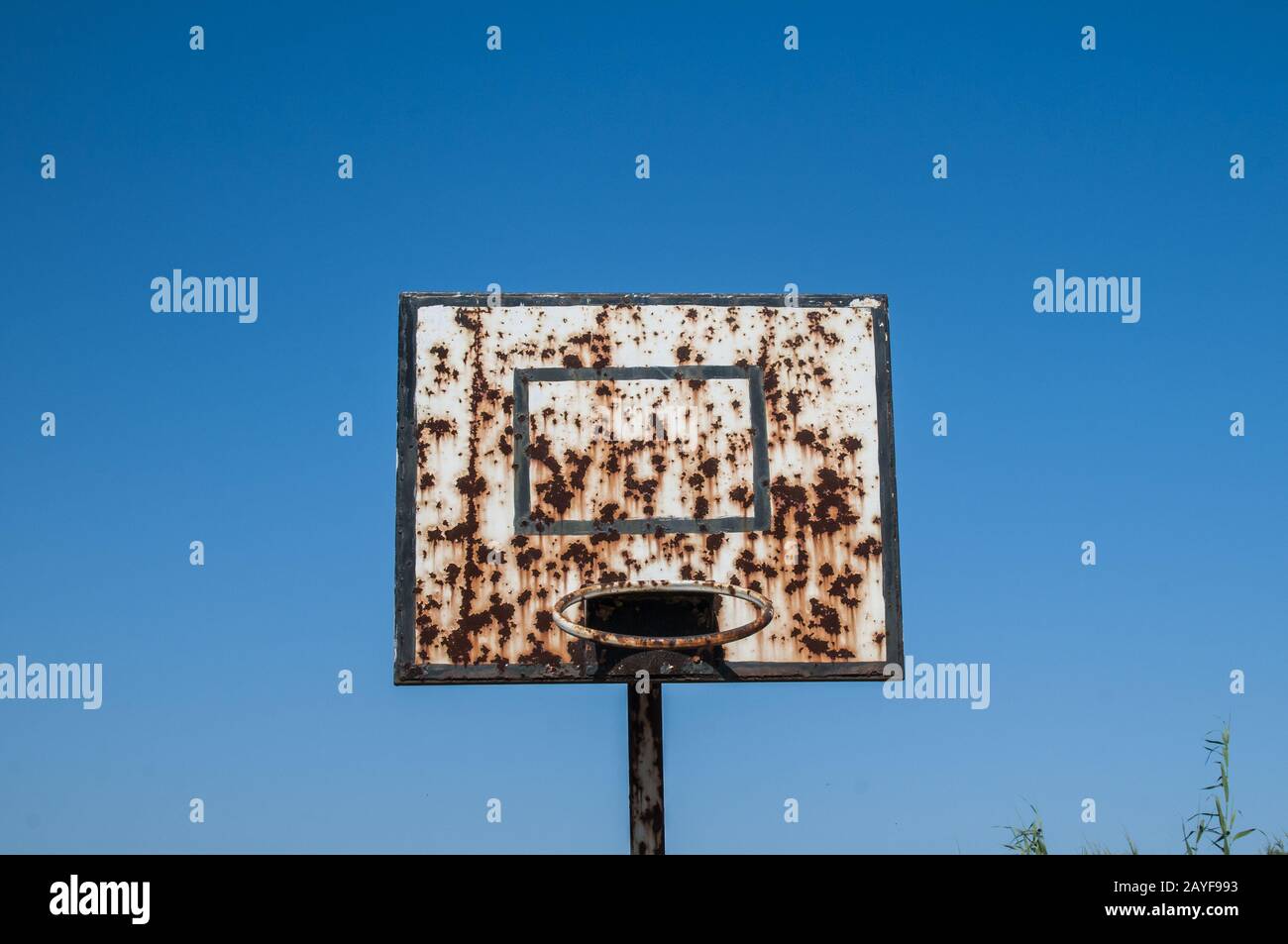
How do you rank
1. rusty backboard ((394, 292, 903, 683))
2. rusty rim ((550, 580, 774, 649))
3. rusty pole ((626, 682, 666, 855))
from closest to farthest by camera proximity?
rusty rim ((550, 580, 774, 649)) → rusty pole ((626, 682, 666, 855)) → rusty backboard ((394, 292, 903, 683))

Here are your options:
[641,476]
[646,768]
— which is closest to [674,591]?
[641,476]

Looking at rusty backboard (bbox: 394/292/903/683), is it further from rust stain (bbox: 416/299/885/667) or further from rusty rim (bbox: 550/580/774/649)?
rusty rim (bbox: 550/580/774/649)

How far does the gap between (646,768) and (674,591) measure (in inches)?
27.8

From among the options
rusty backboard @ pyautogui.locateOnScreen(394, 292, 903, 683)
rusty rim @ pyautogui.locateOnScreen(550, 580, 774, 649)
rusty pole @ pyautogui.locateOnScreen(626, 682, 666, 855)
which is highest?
rusty backboard @ pyautogui.locateOnScreen(394, 292, 903, 683)

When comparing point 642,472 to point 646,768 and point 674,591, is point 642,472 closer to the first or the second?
point 674,591

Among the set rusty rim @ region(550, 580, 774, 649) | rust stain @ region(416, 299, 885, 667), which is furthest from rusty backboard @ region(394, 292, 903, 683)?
rusty rim @ region(550, 580, 774, 649)

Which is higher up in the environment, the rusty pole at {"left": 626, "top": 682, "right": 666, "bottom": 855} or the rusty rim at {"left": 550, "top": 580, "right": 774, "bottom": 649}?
the rusty rim at {"left": 550, "top": 580, "right": 774, "bottom": 649}

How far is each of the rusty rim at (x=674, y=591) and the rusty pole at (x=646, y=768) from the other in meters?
0.29

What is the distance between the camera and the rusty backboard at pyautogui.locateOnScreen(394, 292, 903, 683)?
4828 mm

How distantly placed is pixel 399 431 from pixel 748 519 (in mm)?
1440

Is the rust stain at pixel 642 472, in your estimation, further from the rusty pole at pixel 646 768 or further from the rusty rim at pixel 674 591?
the rusty pole at pixel 646 768

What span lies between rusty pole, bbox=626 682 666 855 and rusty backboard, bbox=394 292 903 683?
0.42 feet

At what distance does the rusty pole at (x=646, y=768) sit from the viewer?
4672mm
